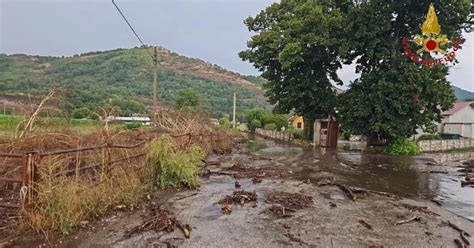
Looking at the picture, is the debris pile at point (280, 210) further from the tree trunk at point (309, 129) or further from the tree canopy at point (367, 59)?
the tree trunk at point (309, 129)

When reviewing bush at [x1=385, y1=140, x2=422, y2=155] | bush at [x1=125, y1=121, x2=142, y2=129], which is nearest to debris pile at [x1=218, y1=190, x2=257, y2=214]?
bush at [x1=125, y1=121, x2=142, y2=129]

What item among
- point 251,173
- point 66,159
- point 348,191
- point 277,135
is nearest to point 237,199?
point 348,191

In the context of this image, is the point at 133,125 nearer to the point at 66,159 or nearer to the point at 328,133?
the point at 66,159

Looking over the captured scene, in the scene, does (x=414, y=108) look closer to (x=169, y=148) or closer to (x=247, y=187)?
(x=247, y=187)

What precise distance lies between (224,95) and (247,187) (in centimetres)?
6065

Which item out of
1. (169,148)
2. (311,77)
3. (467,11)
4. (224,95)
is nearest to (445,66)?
(467,11)

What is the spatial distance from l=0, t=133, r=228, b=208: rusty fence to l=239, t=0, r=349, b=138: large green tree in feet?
43.3

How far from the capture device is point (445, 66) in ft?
67.7

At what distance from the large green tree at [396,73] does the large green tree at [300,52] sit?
1.73 metres

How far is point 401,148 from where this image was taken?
22.0 metres

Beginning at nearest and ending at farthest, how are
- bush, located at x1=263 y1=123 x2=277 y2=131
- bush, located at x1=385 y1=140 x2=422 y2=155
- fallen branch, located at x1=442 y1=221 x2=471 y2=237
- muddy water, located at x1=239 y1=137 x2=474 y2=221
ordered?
fallen branch, located at x1=442 y1=221 x2=471 y2=237
muddy water, located at x1=239 y1=137 x2=474 y2=221
bush, located at x1=385 y1=140 x2=422 y2=155
bush, located at x1=263 y1=123 x2=277 y2=131

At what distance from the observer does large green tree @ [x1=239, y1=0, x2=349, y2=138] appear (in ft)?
70.8

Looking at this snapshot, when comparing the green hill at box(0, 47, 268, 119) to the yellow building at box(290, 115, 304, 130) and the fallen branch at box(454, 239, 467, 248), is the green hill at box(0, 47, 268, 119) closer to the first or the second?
the yellow building at box(290, 115, 304, 130)

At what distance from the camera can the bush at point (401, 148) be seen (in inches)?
862
